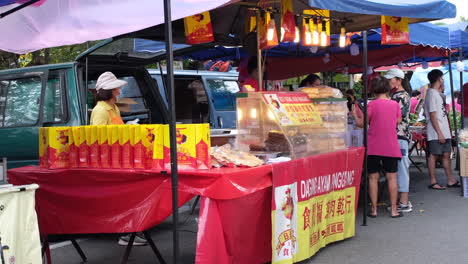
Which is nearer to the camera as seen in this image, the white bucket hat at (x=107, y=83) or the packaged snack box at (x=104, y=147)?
the packaged snack box at (x=104, y=147)

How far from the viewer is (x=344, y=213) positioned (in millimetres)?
5965

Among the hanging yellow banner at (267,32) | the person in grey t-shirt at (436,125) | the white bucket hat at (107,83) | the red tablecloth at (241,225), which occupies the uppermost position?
the hanging yellow banner at (267,32)

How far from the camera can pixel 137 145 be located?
4383 millimetres

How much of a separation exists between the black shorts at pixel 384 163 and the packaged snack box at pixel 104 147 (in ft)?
11.9

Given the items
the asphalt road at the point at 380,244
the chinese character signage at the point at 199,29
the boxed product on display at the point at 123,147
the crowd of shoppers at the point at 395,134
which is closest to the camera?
the boxed product on display at the point at 123,147

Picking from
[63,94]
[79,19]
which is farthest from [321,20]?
[79,19]

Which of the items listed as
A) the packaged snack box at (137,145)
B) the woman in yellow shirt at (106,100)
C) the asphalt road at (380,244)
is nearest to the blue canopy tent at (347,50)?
the asphalt road at (380,244)

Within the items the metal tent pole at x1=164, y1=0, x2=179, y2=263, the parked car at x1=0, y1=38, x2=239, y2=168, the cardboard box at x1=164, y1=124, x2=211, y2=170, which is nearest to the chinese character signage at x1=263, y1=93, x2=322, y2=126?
the parked car at x1=0, y1=38, x2=239, y2=168

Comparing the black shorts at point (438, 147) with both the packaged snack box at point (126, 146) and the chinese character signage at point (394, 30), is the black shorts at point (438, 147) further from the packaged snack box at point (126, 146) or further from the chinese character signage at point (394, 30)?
the packaged snack box at point (126, 146)

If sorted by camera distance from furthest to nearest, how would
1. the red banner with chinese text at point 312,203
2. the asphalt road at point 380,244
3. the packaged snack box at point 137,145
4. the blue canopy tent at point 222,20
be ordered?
the asphalt road at point 380,244 → the red banner with chinese text at point 312,203 → the packaged snack box at point 137,145 → the blue canopy tent at point 222,20

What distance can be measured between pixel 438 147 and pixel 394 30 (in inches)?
108

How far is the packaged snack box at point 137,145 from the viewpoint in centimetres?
436

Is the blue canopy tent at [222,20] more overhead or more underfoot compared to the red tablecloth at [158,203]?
more overhead

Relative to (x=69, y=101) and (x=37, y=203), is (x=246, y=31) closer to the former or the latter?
(x=69, y=101)
